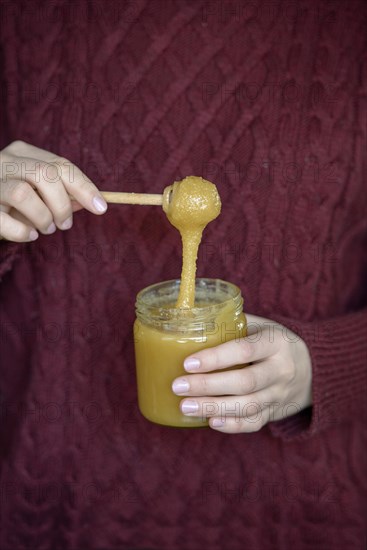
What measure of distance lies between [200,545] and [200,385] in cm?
42

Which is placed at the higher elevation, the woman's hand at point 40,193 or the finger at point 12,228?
the woman's hand at point 40,193

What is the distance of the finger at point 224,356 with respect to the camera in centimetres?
84

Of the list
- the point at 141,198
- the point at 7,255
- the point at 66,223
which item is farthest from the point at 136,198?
the point at 7,255

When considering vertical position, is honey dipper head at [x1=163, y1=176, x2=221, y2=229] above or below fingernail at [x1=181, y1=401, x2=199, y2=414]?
above

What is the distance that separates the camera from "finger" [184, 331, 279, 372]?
84cm

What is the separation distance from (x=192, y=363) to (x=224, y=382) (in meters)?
0.05

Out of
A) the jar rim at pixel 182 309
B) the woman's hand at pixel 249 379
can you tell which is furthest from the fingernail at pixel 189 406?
the jar rim at pixel 182 309

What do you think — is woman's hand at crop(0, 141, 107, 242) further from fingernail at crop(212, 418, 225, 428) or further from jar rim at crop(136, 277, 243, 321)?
fingernail at crop(212, 418, 225, 428)

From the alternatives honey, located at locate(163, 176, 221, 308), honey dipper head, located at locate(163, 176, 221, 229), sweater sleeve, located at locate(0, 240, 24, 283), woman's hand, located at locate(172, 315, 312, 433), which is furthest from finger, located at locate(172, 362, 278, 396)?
sweater sleeve, located at locate(0, 240, 24, 283)

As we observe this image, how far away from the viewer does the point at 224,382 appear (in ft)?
2.79

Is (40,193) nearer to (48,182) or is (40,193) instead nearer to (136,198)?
(48,182)

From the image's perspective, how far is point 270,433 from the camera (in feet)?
3.54

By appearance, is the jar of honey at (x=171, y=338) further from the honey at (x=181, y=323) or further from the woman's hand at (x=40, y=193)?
the woman's hand at (x=40, y=193)

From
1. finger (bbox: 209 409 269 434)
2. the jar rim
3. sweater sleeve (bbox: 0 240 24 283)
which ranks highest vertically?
sweater sleeve (bbox: 0 240 24 283)
